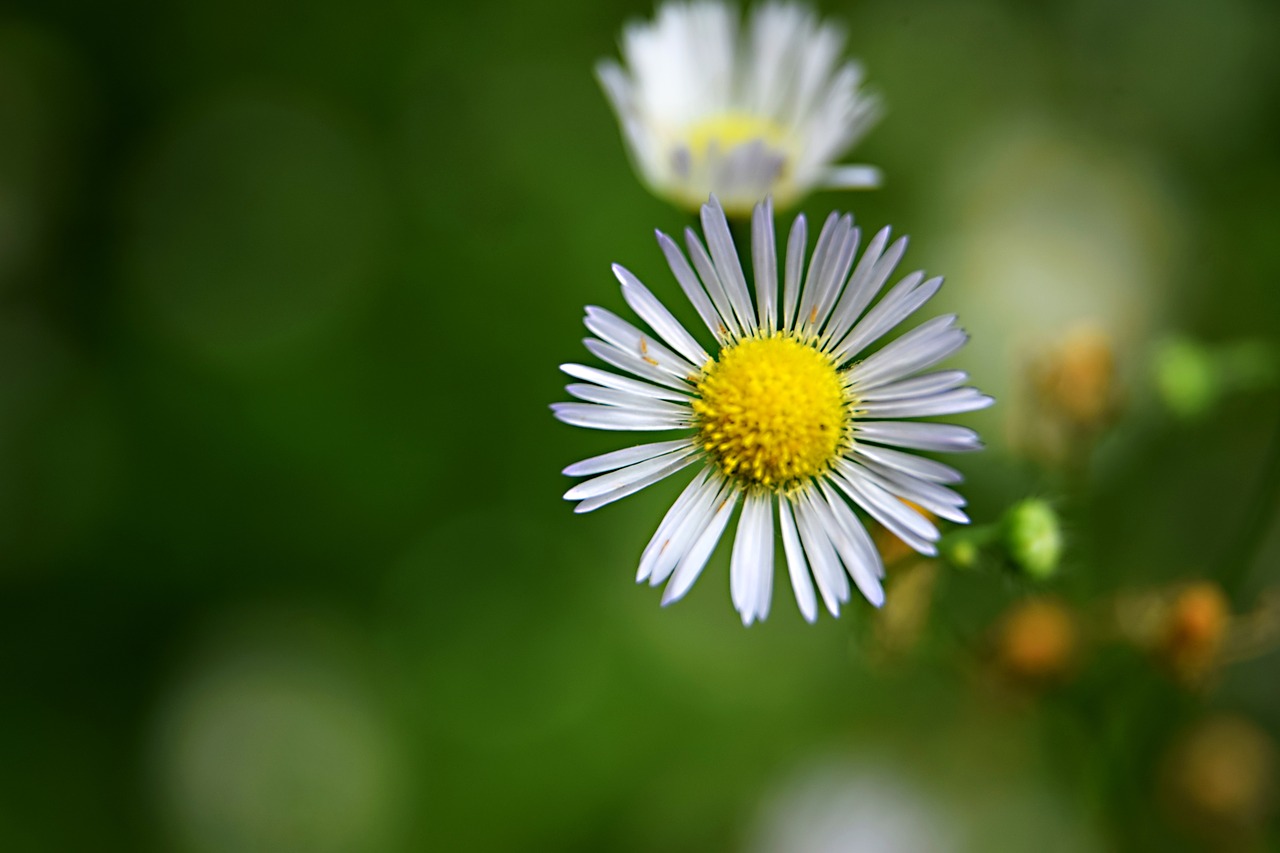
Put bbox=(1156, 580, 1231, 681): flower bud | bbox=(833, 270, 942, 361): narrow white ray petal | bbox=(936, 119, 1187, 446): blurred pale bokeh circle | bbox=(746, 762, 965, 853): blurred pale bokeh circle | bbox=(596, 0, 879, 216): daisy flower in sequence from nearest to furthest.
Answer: bbox=(833, 270, 942, 361): narrow white ray petal, bbox=(1156, 580, 1231, 681): flower bud, bbox=(596, 0, 879, 216): daisy flower, bbox=(746, 762, 965, 853): blurred pale bokeh circle, bbox=(936, 119, 1187, 446): blurred pale bokeh circle

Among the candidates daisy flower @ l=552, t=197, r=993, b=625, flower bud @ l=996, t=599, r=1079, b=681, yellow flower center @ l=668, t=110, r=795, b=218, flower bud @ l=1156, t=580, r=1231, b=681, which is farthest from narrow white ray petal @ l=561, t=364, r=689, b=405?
flower bud @ l=1156, t=580, r=1231, b=681

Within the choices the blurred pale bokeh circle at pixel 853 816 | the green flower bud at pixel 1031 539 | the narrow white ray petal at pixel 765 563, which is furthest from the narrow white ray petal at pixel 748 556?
the blurred pale bokeh circle at pixel 853 816

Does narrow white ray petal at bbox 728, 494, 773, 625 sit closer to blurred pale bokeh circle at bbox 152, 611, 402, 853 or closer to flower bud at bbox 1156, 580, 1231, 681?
flower bud at bbox 1156, 580, 1231, 681

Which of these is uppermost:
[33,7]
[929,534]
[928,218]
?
[928,218]

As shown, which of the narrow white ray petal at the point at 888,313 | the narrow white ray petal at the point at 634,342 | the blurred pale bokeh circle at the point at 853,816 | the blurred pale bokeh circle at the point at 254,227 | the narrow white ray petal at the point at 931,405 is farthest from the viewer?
the blurred pale bokeh circle at the point at 254,227

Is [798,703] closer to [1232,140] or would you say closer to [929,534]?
[929,534]

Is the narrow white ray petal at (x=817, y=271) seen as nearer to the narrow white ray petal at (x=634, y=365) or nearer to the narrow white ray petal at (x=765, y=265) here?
the narrow white ray petal at (x=765, y=265)

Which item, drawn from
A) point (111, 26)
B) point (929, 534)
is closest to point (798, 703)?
point (929, 534)
